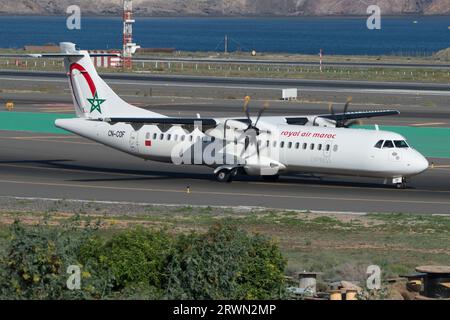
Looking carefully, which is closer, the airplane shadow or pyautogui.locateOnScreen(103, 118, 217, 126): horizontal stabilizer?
→ pyautogui.locateOnScreen(103, 118, 217, 126): horizontal stabilizer

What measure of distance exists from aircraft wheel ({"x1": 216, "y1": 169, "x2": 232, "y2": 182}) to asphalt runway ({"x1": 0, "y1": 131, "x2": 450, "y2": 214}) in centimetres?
29

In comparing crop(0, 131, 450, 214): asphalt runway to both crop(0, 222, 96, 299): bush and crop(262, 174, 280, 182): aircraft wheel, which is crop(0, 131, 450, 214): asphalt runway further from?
crop(0, 222, 96, 299): bush

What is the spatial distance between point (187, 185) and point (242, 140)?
265 centimetres

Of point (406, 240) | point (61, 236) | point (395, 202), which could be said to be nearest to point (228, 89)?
point (395, 202)

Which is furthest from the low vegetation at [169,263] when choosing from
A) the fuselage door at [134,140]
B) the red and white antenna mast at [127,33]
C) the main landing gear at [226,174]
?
the red and white antenna mast at [127,33]

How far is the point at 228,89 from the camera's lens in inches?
3366

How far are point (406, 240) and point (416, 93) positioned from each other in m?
53.2

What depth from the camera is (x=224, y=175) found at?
41.2 m

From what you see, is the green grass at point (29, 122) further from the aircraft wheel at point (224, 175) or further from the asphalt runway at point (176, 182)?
the aircraft wheel at point (224, 175)

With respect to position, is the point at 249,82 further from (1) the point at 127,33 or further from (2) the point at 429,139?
(2) the point at 429,139

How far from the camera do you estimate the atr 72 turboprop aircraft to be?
38812 millimetres

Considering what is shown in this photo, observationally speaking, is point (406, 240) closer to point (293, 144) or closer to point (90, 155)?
point (293, 144)

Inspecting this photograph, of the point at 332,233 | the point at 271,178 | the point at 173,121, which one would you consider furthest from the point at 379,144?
the point at 332,233

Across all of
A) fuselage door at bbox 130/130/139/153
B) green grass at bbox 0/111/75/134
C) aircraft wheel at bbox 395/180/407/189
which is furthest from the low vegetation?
green grass at bbox 0/111/75/134
